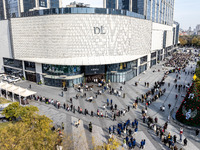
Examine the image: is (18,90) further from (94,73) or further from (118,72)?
(118,72)

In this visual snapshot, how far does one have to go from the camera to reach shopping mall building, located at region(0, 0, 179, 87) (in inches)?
1503

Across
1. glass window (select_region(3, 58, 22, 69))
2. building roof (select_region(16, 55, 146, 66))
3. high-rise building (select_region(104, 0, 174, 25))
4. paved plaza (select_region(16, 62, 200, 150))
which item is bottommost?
paved plaza (select_region(16, 62, 200, 150))

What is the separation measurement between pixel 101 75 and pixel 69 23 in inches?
604

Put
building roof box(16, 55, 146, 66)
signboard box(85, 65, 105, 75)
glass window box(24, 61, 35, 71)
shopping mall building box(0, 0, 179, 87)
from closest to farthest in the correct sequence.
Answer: building roof box(16, 55, 146, 66), shopping mall building box(0, 0, 179, 87), signboard box(85, 65, 105, 75), glass window box(24, 61, 35, 71)

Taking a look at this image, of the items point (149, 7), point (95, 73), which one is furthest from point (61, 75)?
point (149, 7)

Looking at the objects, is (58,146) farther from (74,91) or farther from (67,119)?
(74,91)

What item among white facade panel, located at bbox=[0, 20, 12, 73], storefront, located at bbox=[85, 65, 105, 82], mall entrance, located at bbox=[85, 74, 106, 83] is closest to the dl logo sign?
storefront, located at bbox=[85, 65, 105, 82]

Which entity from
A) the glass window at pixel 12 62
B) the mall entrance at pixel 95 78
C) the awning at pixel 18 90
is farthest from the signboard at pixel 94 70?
the glass window at pixel 12 62

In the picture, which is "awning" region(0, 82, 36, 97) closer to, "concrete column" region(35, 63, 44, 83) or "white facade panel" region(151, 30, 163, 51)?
"concrete column" region(35, 63, 44, 83)

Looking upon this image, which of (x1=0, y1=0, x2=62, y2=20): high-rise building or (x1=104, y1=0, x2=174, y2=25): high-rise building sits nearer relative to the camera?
(x1=104, y1=0, x2=174, y2=25): high-rise building

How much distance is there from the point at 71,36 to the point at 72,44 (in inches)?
73.6

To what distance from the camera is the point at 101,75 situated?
43406 mm

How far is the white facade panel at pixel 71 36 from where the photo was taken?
1505 inches

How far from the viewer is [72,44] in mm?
38719
